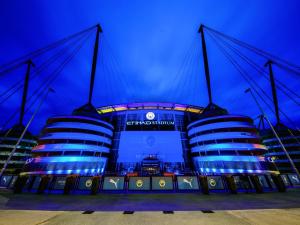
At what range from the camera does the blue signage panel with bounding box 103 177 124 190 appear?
53.4 ft

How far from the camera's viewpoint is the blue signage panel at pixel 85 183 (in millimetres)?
16383

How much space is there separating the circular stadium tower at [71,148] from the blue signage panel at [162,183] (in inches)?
1249

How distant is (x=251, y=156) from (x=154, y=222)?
4269cm

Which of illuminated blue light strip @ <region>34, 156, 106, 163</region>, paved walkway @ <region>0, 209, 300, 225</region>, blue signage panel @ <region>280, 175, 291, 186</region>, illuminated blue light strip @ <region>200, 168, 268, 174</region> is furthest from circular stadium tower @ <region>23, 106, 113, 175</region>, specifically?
blue signage panel @ <region>280, 175, 291, 186</region>

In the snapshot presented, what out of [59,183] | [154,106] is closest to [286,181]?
[59,183]

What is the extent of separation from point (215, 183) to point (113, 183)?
11.6 m

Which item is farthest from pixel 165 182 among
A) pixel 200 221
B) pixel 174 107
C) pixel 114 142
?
pixel 174 107

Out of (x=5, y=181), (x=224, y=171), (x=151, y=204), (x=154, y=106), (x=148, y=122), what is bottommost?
(x=151, y=204)

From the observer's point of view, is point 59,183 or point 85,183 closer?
point 85,183

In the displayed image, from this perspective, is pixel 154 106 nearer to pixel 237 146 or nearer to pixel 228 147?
pixel 228 147

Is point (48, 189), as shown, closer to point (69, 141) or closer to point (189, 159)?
point (69, 141)

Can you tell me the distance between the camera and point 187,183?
53.9 feet

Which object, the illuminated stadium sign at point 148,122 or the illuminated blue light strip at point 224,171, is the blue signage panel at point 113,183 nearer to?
the illuminated blue light strip at point 224,171

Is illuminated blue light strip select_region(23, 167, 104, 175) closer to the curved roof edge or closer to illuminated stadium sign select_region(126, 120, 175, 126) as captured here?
illuminated stadium sign select_region(126, 120, 175, 126)
